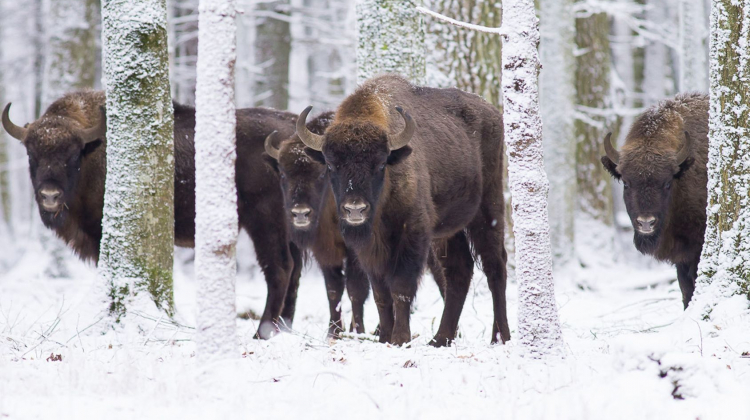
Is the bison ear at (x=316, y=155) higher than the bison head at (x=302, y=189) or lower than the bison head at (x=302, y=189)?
higher

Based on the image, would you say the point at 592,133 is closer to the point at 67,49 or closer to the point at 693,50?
the point at 693,50

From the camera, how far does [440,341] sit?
266 inches

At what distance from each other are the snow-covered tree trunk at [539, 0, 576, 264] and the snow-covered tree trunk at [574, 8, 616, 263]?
4.98ft

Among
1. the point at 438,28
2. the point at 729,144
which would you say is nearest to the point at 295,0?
the point at 438,28

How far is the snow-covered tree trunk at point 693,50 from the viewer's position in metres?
11.8

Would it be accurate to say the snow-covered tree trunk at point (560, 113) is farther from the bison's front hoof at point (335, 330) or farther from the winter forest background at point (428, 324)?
the bison's front hoof at point (335, 330)

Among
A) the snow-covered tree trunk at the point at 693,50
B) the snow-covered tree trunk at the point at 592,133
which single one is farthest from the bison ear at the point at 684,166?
the snow-covered tree trunk at the point at 592,133

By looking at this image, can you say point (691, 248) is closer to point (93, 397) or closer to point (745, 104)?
point (745, 104)

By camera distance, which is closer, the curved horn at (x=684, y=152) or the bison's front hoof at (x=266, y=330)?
the curved horn at (x=684, y=152)

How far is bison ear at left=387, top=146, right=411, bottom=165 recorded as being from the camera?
646 centimetres

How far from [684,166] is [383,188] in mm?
3138

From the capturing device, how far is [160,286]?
6316 mm

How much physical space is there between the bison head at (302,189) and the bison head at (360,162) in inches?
39.3

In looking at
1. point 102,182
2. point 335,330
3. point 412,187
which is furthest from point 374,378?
point 102,182
